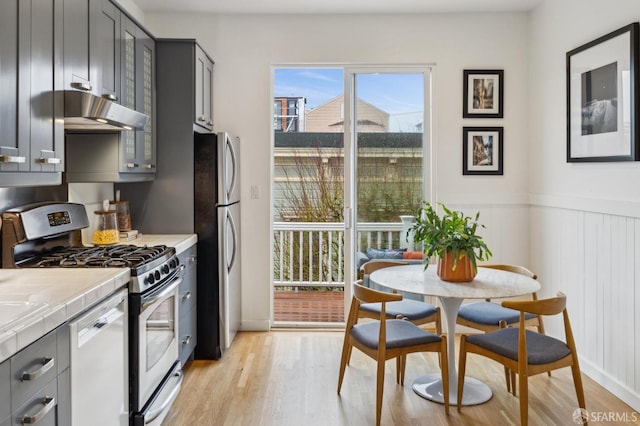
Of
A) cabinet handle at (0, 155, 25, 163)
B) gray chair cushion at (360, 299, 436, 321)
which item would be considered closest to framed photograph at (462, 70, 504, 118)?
gray chair cushion at (360, 299, 436, 321)

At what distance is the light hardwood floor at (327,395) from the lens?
114 inches

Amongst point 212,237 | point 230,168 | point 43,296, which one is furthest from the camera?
point 230,168

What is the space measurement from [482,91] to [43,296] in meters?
3.73

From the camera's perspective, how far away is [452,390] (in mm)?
3137

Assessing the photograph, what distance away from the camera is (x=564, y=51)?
3.85 metres

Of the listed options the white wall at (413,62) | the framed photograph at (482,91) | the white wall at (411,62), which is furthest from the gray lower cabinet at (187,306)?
the framed photograph at (482,91)

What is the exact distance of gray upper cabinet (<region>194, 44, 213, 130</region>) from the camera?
12.7 ft

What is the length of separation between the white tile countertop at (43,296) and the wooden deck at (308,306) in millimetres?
2808

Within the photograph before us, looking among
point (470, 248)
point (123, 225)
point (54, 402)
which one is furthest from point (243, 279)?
point (54, 402)

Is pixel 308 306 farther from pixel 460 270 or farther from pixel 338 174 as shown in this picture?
pixel 460 270

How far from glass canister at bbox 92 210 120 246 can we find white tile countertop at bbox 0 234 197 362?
854mm

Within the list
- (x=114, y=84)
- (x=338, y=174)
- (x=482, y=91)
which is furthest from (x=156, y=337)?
(x=482, y=91)

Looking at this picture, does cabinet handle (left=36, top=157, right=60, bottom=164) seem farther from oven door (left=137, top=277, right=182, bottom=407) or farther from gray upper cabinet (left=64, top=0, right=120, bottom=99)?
oven door (left=137, top=277, right=182, bottom=407)

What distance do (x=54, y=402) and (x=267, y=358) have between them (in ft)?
7.40
